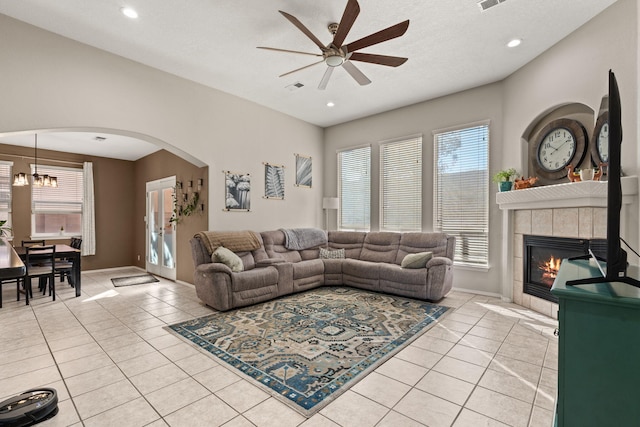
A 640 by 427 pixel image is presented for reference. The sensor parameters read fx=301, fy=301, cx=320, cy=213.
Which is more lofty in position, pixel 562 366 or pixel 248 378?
pixel 562 366

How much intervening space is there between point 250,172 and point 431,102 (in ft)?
11.4

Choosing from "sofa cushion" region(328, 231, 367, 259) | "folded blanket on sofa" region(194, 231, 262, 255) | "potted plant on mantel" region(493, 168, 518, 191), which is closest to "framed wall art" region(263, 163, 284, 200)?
"folded blanket on sofa" region(194, 231, 262, 255)

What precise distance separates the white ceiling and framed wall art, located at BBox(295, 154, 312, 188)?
6.11 feet

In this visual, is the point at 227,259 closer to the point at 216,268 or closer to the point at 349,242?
the point at 216,268

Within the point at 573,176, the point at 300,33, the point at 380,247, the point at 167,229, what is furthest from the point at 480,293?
the point at 167,229

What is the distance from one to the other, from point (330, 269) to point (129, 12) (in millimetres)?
4331

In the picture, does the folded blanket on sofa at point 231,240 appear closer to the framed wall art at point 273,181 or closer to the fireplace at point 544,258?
the framed wall art at point 273,181

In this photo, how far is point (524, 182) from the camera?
407 cm

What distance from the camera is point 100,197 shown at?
23.8ft

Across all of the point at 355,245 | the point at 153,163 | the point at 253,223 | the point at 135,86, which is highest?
the point at 135,86

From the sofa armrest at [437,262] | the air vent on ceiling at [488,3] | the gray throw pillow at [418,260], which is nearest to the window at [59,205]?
the gray throw pillow at [418,260]

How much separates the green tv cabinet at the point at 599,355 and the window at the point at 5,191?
28.2ft

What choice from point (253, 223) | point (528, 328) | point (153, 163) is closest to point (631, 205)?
point (528, 328)

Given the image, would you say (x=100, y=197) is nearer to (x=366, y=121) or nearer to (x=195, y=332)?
(x=195, y=332)
